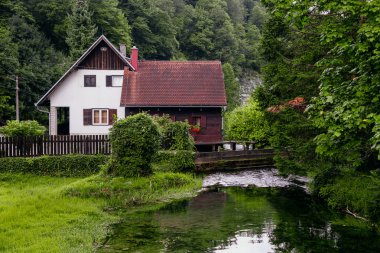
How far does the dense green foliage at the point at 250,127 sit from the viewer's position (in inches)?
1264

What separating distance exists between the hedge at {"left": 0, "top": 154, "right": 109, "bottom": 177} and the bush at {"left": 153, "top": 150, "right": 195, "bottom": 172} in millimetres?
3093

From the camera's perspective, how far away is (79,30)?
54.4 m

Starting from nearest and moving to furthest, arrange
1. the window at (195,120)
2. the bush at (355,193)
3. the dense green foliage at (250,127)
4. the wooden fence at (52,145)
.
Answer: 1. the bush at (355,193)
2. the wooden fence at (52,145)
3. the dense green foliage at (250,127)
4. the window at (195,120)

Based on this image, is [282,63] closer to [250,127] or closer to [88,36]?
[250,127]

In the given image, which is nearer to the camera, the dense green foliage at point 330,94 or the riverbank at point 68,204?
the dense green foliage at point 330,94

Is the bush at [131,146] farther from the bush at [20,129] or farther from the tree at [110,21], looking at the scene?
the tree at [110,21]

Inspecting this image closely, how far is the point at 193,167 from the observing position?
2611cm

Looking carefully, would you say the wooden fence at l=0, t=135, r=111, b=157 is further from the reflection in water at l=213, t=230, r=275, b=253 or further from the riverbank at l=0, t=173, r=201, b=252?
the reflection in water at l=213, t=230, r=275, b=253

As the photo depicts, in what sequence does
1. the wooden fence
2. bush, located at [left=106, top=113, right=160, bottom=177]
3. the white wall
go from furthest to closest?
the white wall → the wooden fence → bush, located at [left=106, top=113, right=160, bottom=177]

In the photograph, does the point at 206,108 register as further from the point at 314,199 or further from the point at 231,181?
the point at 314,199

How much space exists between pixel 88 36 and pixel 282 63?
37.5 m

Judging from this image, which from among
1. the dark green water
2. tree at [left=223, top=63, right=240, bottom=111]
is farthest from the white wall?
tree at [left=223, top=63, right=240, bottom=111]

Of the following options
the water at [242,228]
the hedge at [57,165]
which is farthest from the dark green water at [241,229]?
the hedge at [57,165]

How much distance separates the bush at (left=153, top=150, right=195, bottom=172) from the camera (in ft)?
78.6
